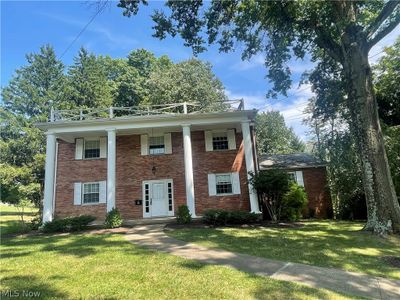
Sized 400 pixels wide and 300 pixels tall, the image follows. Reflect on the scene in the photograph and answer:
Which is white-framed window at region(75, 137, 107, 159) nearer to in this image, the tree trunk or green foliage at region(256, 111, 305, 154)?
the tree trunk

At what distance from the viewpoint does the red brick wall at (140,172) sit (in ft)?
56.6

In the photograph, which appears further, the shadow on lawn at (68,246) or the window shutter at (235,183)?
the window shutter at (235,183)

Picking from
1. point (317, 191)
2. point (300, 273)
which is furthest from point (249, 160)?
point (300, 273)

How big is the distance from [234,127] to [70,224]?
32.0 feet

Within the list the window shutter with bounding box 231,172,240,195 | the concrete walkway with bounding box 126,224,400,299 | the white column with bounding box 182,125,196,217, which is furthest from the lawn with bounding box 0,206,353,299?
the window shutter with bounding box 231,172,240,195

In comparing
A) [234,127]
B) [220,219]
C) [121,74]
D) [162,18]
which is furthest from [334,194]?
[121,74]

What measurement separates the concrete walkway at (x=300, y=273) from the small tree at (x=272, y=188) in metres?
6.64

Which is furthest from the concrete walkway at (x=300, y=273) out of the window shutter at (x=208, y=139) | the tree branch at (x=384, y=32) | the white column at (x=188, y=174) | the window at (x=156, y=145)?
the window at (x=156, y=145)

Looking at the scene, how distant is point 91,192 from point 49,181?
2.50 meters

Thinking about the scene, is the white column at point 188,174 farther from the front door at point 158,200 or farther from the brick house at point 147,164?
the front door at point 158,200

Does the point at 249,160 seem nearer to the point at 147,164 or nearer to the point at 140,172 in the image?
the point at 147,164

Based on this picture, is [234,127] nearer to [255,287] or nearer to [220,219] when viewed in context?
[220,219]

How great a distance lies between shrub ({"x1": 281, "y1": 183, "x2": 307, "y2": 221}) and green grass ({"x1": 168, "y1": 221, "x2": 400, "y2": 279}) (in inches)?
129

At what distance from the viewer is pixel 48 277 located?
6.16 metres
